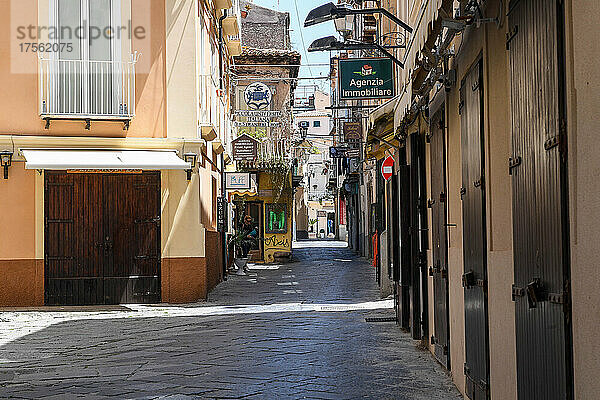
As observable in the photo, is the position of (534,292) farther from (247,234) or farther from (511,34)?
(247,234)

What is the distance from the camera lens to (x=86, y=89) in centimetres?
1597

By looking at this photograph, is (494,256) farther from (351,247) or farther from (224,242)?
(351,247)

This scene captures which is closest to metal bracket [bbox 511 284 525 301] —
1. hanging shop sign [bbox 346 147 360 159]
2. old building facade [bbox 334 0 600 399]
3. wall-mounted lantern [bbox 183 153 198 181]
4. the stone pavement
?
old building facade [bbox 334 0 600 399]

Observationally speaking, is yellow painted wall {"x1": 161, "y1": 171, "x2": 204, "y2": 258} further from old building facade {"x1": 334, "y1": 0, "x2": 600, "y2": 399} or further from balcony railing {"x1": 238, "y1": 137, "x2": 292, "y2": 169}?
balcony railing {"x1": 238, "y1": 137, "x2": 292, "y2": 169}

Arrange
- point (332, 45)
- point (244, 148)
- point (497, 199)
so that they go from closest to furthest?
point (497, 199) → point (332, 45) → point (244, 148)

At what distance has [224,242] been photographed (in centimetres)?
2402

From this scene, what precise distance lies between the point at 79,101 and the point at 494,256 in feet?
39.1

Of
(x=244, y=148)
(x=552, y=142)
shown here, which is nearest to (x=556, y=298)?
(x=552, y=142)

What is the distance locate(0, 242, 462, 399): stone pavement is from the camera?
25.0 feet

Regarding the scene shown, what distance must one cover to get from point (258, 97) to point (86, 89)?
29.3 feet

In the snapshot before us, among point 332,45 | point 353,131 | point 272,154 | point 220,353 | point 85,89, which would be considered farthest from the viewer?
point 272,154

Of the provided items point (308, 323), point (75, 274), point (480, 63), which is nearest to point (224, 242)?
point (75, 274)

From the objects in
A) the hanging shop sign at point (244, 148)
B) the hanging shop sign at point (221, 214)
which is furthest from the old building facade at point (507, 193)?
the hanging shop sign at point (244, 148)

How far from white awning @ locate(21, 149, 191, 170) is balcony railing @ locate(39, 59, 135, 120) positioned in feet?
2.16
